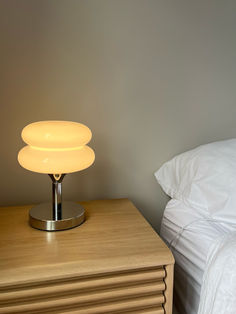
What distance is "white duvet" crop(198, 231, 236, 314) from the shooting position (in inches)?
34.6

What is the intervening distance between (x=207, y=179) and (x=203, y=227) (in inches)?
7.0

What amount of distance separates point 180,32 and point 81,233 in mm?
880

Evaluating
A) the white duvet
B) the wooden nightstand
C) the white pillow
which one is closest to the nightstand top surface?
the wooden nightstand

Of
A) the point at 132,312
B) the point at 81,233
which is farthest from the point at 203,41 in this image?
the point at 132,312

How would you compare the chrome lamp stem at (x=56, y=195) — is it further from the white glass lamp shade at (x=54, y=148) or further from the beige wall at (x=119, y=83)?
the beige wall at (x=119, y=83)

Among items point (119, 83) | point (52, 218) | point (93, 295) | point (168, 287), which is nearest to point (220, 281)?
point (168, 287)

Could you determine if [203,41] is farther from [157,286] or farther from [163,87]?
[157,286]

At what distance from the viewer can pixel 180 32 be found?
1.39 meters

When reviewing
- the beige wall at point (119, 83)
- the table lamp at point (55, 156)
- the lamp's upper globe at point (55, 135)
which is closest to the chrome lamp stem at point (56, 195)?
the table lamp at point (55, 156)

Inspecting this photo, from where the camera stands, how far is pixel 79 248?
3.25 feet

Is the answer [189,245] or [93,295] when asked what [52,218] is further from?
[189,245]

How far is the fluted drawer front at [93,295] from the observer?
35.1 inches

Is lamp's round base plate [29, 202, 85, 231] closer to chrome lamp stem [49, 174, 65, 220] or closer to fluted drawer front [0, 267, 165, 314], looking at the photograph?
chrome lamp stem [49, 174, 65, 220]

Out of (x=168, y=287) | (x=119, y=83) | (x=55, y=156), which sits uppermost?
(x=119, y=83)
